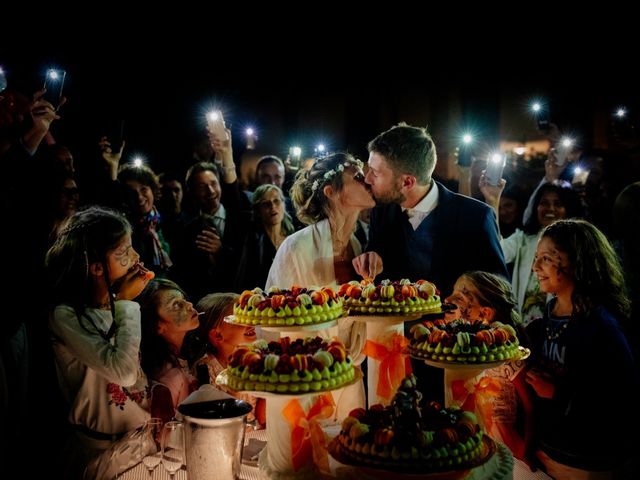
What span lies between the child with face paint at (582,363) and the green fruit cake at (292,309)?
1.28 metres

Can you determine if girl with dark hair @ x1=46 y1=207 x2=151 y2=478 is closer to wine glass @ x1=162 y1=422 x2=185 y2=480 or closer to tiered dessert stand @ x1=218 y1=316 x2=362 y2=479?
wine glass @ x1=162 y1=422 x2=185 y2=480

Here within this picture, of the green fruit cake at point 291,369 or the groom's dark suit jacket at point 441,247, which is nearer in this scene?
the green fruit cake at point 291,369

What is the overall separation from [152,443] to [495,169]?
12.0 ft

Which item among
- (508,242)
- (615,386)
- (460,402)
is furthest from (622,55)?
(460,402)

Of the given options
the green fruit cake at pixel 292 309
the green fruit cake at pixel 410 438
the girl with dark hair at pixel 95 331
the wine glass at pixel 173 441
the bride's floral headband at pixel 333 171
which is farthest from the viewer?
the bride's floral headband at pixel 333 171

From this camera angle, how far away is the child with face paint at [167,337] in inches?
138

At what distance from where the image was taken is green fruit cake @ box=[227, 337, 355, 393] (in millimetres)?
2199

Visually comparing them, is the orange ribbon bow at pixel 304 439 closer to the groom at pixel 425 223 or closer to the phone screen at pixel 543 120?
the groom at pixel 425 223

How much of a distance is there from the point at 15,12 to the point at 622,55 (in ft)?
35.7

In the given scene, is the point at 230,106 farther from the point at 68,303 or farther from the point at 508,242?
the point at 68,303

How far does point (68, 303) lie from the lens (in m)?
2.99

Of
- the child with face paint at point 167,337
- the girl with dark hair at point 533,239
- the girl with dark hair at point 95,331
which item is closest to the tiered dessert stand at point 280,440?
the girl with dark hair at point 95,331

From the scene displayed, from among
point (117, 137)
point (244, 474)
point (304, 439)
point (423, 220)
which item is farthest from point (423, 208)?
point (117, 137)

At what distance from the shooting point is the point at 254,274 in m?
4.94
